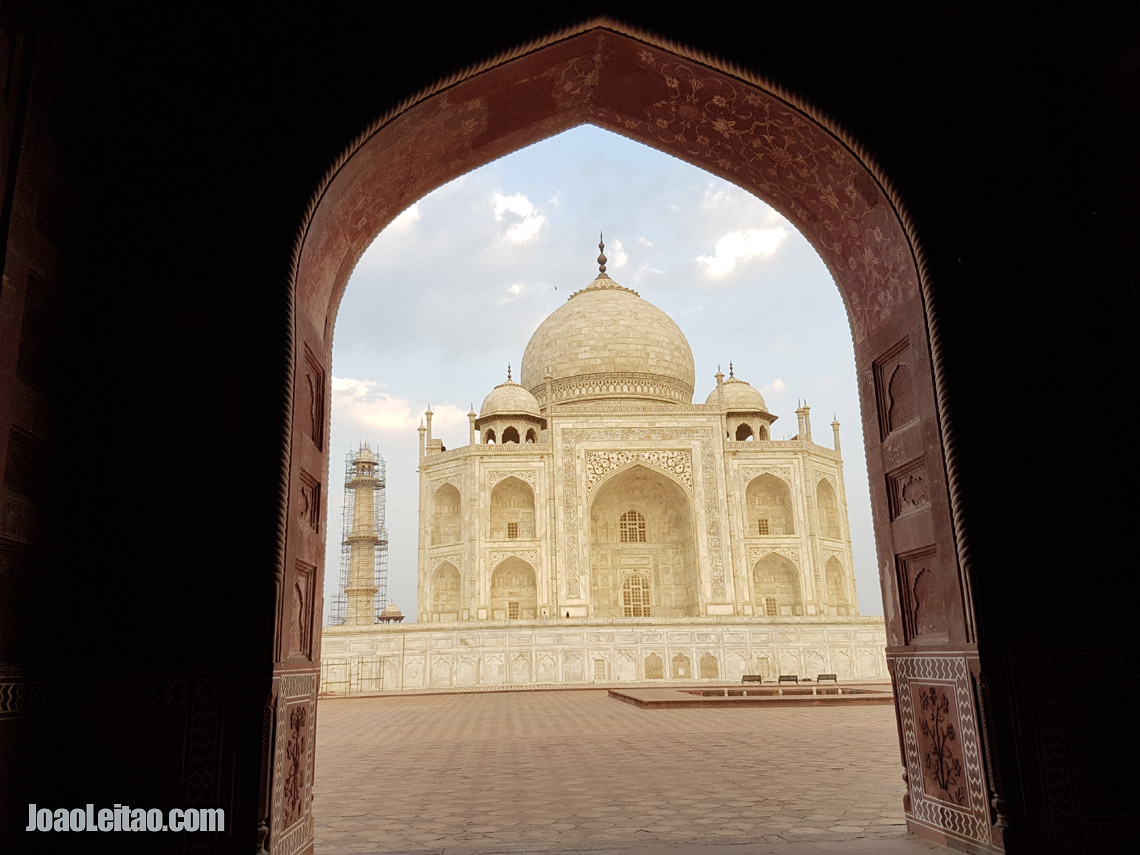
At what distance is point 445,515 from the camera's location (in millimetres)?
23469

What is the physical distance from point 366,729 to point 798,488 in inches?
641

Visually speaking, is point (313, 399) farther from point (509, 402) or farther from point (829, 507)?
point (829, 507)

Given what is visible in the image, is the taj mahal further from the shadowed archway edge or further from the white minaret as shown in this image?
the shadowed archway edge

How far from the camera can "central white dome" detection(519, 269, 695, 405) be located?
25.3 meters

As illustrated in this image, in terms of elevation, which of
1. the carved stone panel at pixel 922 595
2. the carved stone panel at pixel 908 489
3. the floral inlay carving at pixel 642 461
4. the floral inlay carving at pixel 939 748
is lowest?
the floral inlay carving at pixel 939 748

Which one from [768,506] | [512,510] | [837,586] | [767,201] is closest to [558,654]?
[512,510]

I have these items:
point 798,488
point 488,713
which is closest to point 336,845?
point 488,713

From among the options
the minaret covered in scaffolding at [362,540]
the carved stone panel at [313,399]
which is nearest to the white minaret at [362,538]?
the minaret covered in scaffolding at [362,540]

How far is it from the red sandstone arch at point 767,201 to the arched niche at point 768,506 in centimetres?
1938

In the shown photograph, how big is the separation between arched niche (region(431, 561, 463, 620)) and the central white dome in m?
5.47

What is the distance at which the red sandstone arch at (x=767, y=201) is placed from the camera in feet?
Answer: 11.2

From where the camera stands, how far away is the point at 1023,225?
3619 millimetres

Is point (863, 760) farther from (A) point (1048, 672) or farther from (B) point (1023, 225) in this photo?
(B) point (1023, 225)

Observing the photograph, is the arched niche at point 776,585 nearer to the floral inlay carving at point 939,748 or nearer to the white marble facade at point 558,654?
the white marble facade at point 558,654
